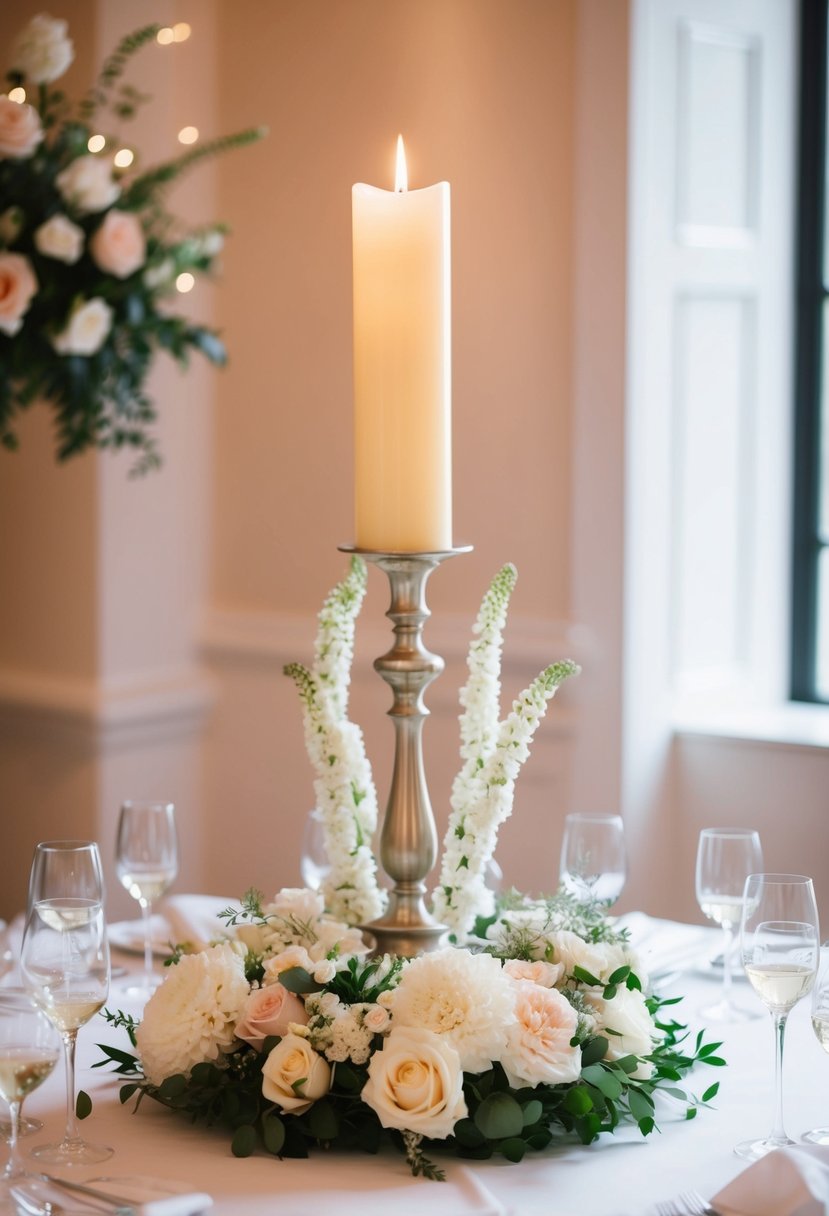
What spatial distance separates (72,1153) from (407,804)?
0.43 metres

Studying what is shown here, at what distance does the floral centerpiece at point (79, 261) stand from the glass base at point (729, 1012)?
83 cm

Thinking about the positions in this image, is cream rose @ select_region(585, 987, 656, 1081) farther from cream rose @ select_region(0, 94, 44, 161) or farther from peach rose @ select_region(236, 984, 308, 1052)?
cream rose @ select_region(0, 94, 44, 161)

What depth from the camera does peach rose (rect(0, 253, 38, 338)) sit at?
4.38ft

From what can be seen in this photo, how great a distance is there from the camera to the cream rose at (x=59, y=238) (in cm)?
138

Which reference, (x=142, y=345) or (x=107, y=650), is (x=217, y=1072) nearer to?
(x=142, y=345)

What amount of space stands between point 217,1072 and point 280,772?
7.35 feet

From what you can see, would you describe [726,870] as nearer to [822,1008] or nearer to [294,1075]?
[822,1008]

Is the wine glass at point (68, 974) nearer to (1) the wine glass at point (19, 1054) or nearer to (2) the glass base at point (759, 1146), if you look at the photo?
(1) the wine glass at point (19, 1054)

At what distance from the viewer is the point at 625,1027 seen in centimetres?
129

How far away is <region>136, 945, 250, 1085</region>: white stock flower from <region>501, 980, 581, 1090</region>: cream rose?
231 mm

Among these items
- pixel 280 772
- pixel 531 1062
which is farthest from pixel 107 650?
pixel 531 1062

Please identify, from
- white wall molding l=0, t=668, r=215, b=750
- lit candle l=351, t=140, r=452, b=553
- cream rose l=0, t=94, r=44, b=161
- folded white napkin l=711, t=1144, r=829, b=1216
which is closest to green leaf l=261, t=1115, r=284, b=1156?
folded white napkin l=711, t=1144, r=829, b=1216

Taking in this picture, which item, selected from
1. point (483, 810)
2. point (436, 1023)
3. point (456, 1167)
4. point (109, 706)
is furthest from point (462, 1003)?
point (109, 706)

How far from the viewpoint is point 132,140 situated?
336cm
